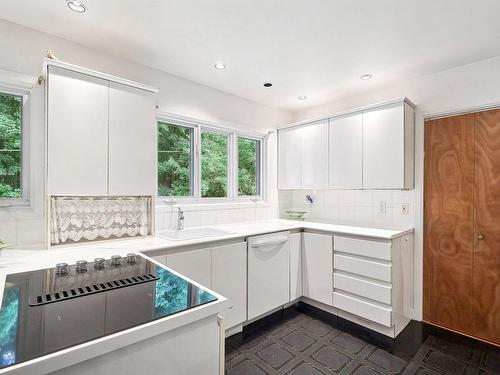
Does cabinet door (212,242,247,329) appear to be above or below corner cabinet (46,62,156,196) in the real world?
below

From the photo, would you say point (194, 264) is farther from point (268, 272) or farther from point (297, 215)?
point (297, 215)

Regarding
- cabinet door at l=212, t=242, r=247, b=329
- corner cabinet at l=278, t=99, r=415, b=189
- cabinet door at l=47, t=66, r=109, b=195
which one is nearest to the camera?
cabinet door at l=47, t=66, r=109, b=195

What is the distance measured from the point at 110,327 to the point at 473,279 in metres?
2.87

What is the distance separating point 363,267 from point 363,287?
0.59ft

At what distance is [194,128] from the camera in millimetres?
2889

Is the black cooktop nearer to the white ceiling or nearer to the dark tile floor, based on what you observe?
the dark tile floor

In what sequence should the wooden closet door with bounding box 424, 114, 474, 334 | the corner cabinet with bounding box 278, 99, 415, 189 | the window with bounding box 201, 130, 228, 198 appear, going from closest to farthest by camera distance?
the wooden closet door with bounding box 424, 114, 474, 334 < the corner cabinet with bounding box 278, 99, 415, 189 < the window with bounding box 201, 130, 228, 198

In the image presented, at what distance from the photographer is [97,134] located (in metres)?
Answer: 1.90

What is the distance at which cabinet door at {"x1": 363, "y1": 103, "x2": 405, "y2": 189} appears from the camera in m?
2.49

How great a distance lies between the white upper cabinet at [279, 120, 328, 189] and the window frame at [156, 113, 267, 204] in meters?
0.28

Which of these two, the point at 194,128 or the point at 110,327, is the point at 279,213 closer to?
the point at 194,128

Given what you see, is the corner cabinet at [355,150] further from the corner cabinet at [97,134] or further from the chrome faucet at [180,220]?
the corner cabinet at [97,134]

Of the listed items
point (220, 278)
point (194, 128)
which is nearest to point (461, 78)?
point (194, 128)

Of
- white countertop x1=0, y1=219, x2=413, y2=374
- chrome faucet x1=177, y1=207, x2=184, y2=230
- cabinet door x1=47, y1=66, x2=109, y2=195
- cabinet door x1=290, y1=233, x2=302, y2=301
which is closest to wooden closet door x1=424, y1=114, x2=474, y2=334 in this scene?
white countertop x1=0, y1=219, x2=413, y2=374
